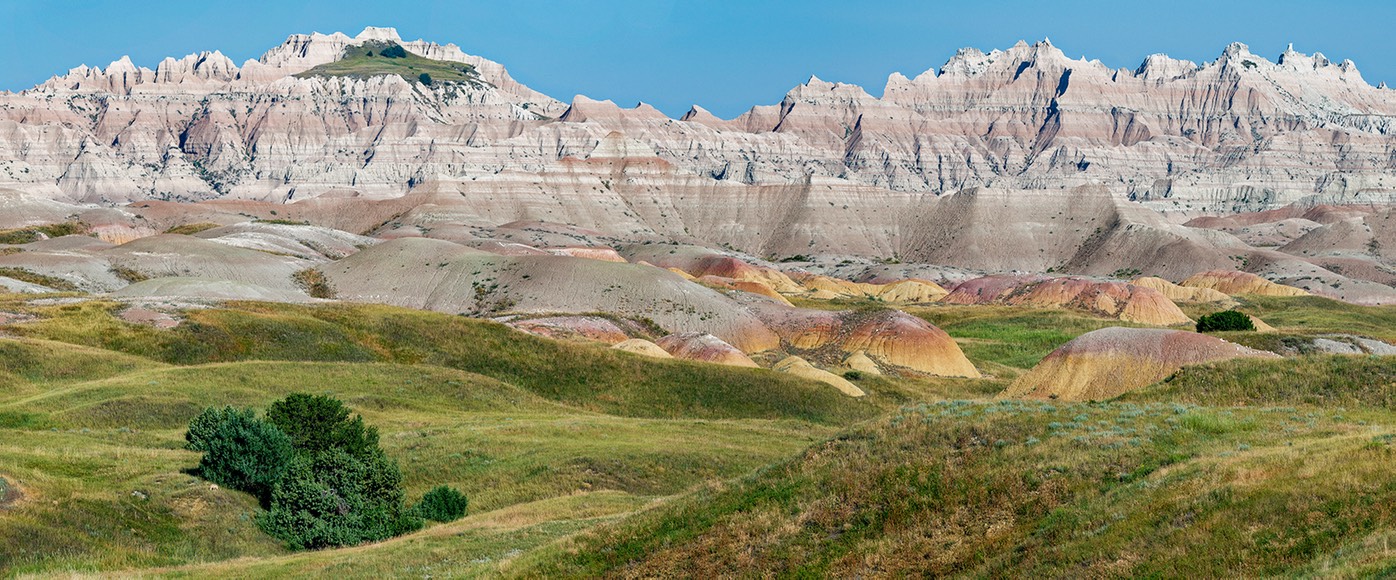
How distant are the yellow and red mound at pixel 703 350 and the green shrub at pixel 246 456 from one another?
53.0m

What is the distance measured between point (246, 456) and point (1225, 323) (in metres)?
91.4

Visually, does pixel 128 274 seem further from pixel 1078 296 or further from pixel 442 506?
pixel 1078 296

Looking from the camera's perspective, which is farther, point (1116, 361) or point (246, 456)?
point (1116, 361)

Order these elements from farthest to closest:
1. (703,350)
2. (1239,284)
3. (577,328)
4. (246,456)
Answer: (1239,284), (577,328), (703,350), (246,456)

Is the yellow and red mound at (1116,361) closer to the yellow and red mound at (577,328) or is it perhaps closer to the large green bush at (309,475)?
the large green bush at (309,475)

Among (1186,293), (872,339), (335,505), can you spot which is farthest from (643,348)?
(1186,293)

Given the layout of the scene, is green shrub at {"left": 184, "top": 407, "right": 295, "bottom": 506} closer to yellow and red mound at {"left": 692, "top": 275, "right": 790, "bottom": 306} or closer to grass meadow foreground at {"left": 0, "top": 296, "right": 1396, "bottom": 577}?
grass meadow foreground at {"left": 0, "top": 296, "right": 1396, "bottom": 577}

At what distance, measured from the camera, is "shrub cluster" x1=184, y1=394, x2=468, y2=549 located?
1267 inches

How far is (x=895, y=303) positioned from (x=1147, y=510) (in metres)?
157

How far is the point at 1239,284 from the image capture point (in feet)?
631

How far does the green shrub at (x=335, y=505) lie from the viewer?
105ft

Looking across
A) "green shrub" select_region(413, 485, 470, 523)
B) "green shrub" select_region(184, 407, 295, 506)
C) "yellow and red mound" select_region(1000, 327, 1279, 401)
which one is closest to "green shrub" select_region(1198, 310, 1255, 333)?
"yellow and red mound" select_region(1000, 327, 1279, 401)

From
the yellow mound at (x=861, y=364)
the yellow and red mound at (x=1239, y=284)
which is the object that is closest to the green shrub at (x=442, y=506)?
the yellow mound at (x=861, y=364)

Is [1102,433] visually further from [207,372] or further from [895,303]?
[895,303]
